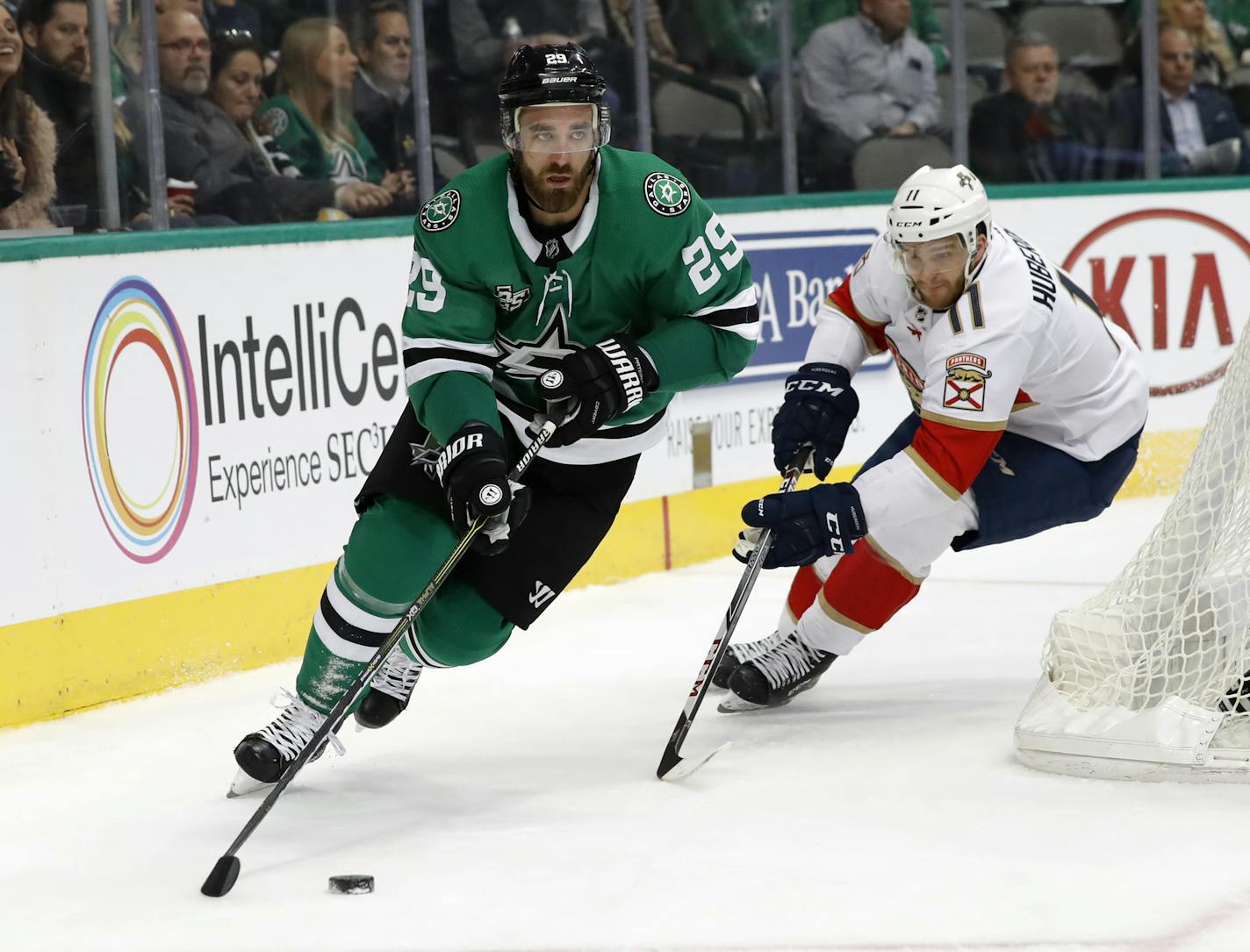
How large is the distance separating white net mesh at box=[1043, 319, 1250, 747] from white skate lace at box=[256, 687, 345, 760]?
1.24 m

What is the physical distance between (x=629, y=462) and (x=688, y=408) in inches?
76.5

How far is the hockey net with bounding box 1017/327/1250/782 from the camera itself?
2.83 meters

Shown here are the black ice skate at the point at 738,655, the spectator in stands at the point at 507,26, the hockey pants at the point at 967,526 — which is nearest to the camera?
the hockey pants at the point at 967,526

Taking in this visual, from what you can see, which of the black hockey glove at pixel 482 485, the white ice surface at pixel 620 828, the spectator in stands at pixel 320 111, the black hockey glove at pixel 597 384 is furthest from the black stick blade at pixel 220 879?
the spectator in stands at pixel 320 111

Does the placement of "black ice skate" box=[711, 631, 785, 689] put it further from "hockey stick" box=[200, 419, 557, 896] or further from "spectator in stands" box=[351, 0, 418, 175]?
"spectator in stands" box=[351, 0, 418, 175]

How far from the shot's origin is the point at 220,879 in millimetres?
2387

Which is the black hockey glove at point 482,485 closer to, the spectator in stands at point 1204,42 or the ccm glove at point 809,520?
the ccm glove at point 809,520

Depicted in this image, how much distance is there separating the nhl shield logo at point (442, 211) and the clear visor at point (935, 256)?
763mm

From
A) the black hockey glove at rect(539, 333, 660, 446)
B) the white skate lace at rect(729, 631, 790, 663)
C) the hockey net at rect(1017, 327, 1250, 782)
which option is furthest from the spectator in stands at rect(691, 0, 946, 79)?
the black hockey glove at rect(539, 333, 660, 446)

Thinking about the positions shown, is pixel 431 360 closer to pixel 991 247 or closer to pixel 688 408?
pixel 991 247

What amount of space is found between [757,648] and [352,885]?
1297 mm

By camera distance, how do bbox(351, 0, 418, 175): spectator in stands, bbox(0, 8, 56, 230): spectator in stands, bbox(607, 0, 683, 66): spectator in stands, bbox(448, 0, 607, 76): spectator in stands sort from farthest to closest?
bbox(607, 0, 683, 66): spectator in stands → bbox(448, 0, 607, 76): spectator in stands → bbox(351, 0, 418, 175): spectator in stands → bbox(0, 8, 56, 230): spectator in stands

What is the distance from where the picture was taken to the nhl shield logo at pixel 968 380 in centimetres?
302

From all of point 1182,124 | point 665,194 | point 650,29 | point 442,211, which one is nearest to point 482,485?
point 442,211
